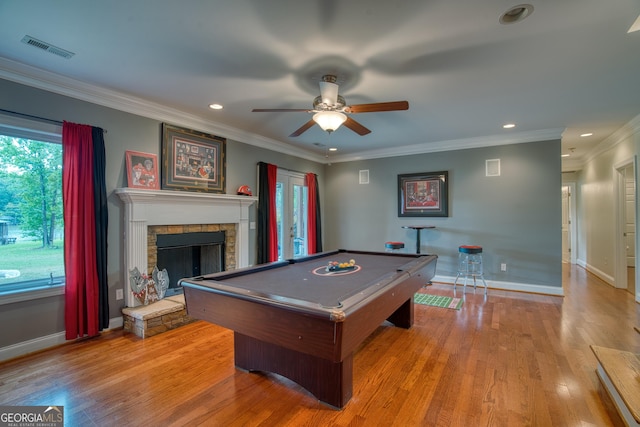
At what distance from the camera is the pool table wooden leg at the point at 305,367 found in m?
1.90

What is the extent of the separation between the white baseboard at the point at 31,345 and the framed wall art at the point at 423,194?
16.6 feet

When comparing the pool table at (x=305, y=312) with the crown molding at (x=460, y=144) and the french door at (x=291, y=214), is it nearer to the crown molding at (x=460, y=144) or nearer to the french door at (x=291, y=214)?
the french door at (x=291, y=214)

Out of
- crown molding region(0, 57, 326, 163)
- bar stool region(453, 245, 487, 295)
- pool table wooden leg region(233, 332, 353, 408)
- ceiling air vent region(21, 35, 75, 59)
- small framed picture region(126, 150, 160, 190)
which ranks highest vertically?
ceiling air vent region(21, 35, 75, 59)

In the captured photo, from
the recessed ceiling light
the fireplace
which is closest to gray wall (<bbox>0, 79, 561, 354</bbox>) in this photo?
the fireplace

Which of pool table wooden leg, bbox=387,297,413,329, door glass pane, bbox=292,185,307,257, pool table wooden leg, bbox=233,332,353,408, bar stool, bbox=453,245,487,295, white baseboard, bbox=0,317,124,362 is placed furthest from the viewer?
door glass pane, bbox=292,185,307,257

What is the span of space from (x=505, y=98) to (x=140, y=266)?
14.6 feet

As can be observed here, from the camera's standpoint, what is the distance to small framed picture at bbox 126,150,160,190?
329 centimetres

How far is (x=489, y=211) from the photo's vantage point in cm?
491

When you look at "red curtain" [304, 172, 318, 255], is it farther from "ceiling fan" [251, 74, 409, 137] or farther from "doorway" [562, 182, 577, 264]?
"doorway" [562, 182, 577, 264]

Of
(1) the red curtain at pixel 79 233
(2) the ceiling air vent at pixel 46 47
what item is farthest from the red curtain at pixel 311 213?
(2) the ceiling air vent at pixel 46 47

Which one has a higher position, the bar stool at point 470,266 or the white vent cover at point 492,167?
the white vent cover at point 492,167

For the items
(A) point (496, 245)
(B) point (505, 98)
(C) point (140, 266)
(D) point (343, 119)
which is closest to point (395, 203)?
(A) point (496, 245)

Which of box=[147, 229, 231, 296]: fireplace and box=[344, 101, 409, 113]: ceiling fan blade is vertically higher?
box=[344, 101, 409, 113]: ceiling fan blade

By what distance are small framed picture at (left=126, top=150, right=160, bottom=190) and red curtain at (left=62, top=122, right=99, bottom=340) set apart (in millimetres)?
380
